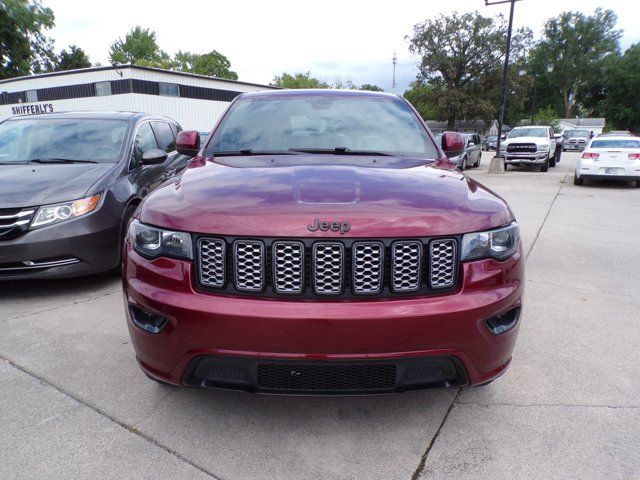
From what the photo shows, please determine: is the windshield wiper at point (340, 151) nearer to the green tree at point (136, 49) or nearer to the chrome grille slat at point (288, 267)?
the chrome grille slat at point (288, 267)

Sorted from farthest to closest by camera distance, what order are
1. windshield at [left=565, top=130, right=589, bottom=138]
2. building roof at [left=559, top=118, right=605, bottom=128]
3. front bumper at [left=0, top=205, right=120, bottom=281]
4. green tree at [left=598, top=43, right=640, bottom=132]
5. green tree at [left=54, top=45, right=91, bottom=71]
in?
building roof at [left=559, top=118, right=605, bottom=128] < green tree at [left=598, top=43, right=640, bottom=132] < green tree at [left=54, top=45, right=91, bottom=71] < windshield at [left=565, top=130, right=589, bottom=138] < front bumper at [left=0, top=205, right=120, bottom=281]

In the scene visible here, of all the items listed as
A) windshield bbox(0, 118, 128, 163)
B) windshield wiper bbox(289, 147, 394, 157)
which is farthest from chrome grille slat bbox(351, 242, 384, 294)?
windshield bbox(0, 118, 128, 163)

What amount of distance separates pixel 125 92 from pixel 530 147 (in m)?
23.9

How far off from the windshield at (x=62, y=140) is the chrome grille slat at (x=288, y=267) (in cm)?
344

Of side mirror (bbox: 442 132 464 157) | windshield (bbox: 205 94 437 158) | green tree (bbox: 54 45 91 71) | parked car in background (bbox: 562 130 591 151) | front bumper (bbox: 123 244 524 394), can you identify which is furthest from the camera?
green tree (bbox: 54 45 91 71)

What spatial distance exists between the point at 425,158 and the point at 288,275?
149 cm

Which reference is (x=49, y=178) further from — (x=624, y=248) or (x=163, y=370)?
(x=624, y=248)

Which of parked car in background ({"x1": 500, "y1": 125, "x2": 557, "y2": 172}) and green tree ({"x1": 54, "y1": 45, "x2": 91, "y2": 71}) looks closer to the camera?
parked car in background ({"x1": 500, "y1": 125, "x2": 557, "y2": 172})

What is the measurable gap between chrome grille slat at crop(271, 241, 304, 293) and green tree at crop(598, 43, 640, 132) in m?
82.1

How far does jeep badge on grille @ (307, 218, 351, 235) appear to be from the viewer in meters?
1.86

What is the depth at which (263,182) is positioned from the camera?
223 centimetres

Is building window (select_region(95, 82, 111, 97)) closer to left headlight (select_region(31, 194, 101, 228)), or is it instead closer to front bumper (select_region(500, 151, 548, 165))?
front bumper (select_region(500, 151, 548, 165))

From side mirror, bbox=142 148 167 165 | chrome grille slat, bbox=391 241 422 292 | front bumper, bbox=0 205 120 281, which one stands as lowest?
front bumper, bbox=0 205 120 281

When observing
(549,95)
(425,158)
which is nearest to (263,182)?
(425,158)
